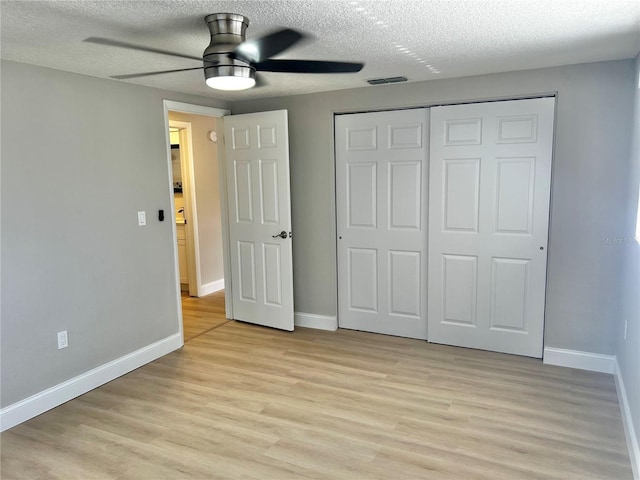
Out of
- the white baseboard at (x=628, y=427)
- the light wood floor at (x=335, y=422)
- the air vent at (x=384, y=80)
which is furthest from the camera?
the air vent at (x=384, y=80)

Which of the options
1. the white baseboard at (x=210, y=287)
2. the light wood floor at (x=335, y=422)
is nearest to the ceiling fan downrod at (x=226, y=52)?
the light wood floor at (x=335, y=422)

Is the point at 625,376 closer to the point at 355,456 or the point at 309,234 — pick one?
the point at 355,456

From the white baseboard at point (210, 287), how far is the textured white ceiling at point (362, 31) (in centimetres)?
309

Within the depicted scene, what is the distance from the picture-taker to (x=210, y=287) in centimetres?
590

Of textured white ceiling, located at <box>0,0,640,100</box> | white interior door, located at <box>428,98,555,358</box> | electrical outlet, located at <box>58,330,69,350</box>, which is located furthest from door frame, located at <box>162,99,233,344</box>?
white interior door, located at <box>428,98,555,358</box>

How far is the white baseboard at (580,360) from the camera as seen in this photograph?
3.32 metres

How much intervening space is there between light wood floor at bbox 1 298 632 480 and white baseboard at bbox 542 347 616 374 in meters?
0.09

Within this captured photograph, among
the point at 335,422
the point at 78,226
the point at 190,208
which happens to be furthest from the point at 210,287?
the point at 335,422

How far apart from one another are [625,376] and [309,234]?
2.69 metres

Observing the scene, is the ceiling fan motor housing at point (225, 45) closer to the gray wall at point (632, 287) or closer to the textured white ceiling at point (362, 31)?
the textured white ceiling at point (362, 31)

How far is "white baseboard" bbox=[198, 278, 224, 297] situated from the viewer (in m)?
5.76

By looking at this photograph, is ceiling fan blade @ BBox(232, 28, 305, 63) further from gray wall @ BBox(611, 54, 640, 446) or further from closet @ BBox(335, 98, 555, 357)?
gray wall @ BBox(611, 54, 640, 446)

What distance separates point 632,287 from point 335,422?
1.91 meters

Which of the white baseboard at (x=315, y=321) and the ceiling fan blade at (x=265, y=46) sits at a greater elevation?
the ceiling fan blade at (x=265, y=46)
